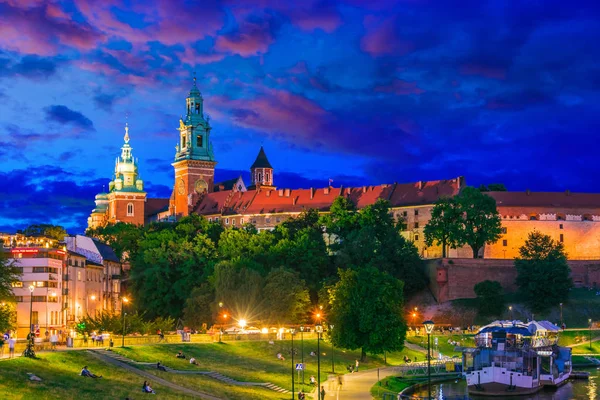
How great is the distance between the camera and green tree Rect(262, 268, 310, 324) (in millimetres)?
101250

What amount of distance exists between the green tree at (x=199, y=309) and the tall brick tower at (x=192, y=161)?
250 ft

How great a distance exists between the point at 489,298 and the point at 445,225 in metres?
13.8

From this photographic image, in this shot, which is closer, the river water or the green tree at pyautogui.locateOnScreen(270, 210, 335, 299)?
the river water

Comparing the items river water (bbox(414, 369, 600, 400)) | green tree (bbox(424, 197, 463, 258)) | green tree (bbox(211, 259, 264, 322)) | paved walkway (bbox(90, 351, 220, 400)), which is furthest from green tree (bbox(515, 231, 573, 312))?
paved walkway (bbox(90, 351, 220, 400))

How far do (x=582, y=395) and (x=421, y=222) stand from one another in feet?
250

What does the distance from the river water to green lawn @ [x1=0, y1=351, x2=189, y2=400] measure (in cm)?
2169

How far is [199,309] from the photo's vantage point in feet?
349

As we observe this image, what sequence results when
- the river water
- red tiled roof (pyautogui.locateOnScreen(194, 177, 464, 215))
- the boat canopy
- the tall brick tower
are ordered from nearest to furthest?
the river water
the boat canopy
red tiled roof (pyautogui.locateOnScreen(194, 177, 464, 215))
the tall brick tower

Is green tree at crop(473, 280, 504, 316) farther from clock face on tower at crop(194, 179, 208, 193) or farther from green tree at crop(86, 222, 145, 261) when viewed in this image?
clock face on tower at crop(194, 179, 208, 193)

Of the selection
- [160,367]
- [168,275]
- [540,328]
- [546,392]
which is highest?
[168,275]

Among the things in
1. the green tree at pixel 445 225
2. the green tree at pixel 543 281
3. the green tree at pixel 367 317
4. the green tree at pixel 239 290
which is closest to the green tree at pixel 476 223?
the green tree at pixel 445 225

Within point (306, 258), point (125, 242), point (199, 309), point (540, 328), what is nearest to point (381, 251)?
point (306, 258)

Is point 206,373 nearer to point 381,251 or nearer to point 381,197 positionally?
point 381,251

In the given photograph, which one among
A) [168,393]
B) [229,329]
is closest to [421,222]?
[229,329]
